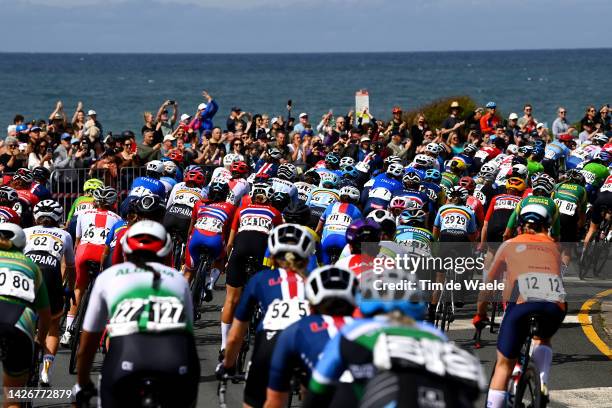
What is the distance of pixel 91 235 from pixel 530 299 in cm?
561

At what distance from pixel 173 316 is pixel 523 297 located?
369cm

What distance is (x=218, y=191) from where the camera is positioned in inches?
585

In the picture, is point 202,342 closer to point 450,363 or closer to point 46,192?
point 46,192

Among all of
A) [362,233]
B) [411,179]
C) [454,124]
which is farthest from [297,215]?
[454,124]

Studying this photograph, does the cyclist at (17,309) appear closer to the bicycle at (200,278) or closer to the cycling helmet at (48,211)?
the cycling helmet at (48,211)

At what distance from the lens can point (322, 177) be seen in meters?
17.4

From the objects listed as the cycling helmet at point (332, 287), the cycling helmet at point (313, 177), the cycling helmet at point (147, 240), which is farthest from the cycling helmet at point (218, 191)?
the cycling helmet at point (332, 287)

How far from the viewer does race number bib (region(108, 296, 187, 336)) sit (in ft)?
23.1

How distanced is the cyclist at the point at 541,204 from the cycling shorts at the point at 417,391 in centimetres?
740

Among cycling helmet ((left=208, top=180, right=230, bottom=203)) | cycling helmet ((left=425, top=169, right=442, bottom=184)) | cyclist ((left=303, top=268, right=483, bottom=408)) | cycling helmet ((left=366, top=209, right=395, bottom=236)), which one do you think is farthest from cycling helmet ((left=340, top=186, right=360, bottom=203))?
cyclist ((left=303, top=268, right=483, bottom=408))

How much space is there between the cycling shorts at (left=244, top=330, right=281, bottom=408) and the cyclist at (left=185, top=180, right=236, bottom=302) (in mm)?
6311

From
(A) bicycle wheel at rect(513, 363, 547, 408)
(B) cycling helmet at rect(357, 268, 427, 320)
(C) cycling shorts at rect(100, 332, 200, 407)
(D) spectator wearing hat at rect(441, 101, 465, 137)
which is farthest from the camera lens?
(D) spectator wearing hat at rect(441, 101, 465, 137)

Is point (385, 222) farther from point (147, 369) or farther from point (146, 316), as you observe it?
point (147, 369)

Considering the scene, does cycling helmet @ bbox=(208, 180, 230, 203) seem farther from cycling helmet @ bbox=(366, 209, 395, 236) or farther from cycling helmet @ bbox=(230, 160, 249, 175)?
cycling helmet @ bbox=(366, 209, 395, 236)
